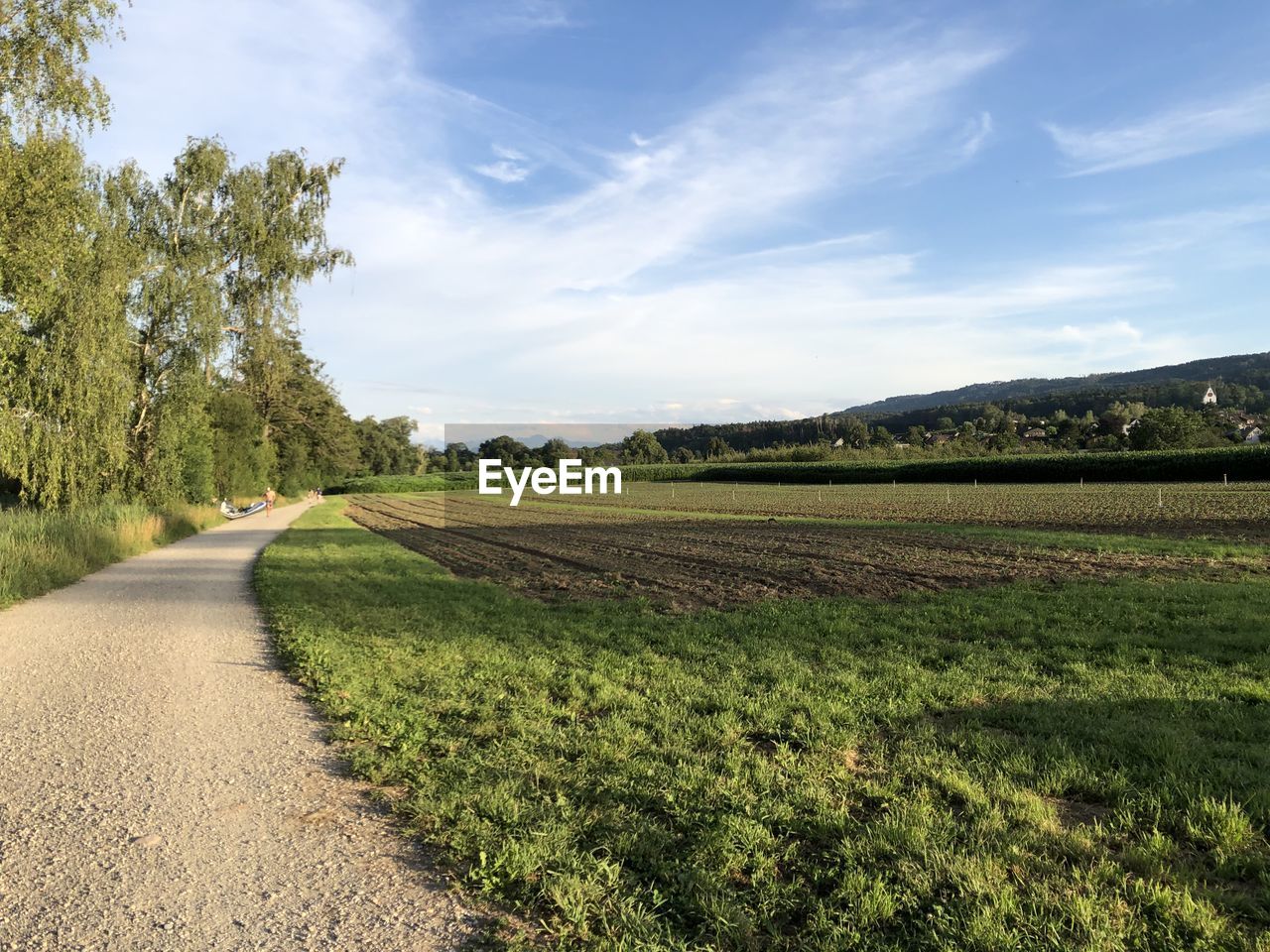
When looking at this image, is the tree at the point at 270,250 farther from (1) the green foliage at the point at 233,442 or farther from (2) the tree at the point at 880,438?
(2) the tree at the point at 880,438

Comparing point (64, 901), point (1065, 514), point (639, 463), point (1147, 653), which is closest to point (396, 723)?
point (64, 901)

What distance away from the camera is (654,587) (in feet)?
40.0

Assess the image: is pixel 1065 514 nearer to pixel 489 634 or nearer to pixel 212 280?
pixel 489 634

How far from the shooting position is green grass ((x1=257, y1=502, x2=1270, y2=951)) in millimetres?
2965

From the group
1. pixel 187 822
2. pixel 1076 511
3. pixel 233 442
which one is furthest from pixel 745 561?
pixel 233 442

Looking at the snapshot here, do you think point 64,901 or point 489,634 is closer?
point 64,901

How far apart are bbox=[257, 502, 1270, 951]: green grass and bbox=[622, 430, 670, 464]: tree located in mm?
90913

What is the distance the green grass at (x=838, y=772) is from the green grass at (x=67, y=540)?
6.06 meters

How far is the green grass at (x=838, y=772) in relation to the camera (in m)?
2.96

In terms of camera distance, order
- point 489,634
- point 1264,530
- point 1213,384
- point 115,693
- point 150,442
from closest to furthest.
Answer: point 115,693
point 489,634
point 1264,530
point 150,442
point 1213,384

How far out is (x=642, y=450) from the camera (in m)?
105

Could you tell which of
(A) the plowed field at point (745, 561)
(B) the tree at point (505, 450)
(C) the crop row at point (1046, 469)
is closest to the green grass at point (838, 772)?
(A) the plowed field at point (745, 561)

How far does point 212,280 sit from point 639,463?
75814 mm

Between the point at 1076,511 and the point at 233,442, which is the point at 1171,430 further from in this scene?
the point at 233,442
